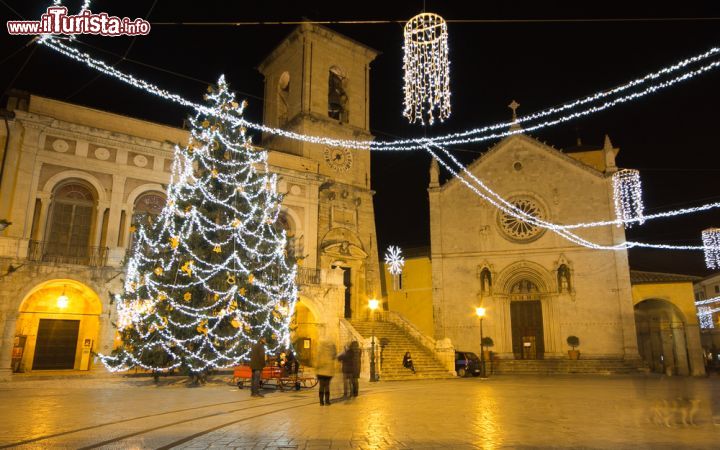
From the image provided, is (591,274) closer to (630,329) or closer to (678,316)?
(630,329)

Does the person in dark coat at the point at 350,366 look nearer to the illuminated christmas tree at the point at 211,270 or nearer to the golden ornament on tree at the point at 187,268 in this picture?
the illuminated christmas tree at the point at 211,270

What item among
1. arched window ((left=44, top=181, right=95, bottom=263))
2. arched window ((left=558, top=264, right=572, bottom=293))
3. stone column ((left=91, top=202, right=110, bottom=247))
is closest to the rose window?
arched window ((left=558, top=264, right=572, bottom=293))

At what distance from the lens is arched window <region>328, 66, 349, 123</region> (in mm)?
29734

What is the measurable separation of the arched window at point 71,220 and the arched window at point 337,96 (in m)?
14.4

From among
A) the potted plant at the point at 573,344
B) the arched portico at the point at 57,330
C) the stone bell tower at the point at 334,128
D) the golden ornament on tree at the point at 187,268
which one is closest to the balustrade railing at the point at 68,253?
the arched portico at the point at 57,330

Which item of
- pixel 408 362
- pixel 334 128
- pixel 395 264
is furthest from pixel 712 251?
pixel 334 128

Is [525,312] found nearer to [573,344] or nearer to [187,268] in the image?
[573,344]

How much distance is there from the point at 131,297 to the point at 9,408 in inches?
258

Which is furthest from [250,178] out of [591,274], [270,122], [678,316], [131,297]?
[678,316]

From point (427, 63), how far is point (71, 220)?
15.6 metres

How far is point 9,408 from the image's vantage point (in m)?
9.55

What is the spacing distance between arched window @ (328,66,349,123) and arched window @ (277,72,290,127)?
2737 millimetres

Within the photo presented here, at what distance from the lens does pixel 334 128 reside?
93.6 feet

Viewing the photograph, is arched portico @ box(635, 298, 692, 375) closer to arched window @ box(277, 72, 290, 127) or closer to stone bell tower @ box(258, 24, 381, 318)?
stone bell tower @ box(258, 24, 381, 318)
